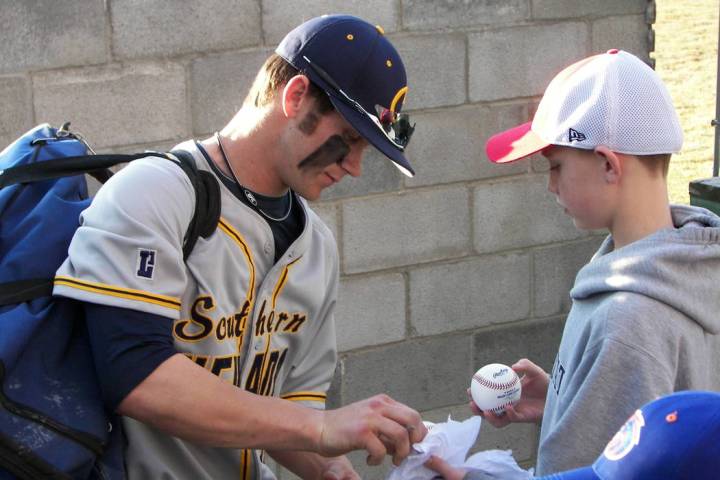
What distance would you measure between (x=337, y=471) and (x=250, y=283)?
0.62 meters

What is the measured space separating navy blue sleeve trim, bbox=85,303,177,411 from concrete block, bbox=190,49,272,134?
2.30 m

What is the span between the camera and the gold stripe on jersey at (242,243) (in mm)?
2564

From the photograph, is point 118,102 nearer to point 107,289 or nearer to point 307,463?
point 307,463

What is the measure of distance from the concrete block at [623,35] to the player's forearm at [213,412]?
330cm

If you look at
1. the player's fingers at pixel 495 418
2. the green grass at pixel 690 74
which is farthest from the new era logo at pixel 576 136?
the green grass at pixel 690 74

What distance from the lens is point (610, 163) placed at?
2.46 meters

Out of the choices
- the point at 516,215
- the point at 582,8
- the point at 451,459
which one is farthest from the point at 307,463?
the point at 582,8

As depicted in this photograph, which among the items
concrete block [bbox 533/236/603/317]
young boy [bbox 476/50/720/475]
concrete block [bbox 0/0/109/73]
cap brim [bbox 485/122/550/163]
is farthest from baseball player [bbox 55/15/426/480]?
concrete block [bbox 533/236/603/317]

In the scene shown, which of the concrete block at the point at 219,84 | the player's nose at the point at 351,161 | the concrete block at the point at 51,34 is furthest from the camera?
the concrete block at the point at 219,84

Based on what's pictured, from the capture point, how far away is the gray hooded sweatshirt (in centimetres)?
227

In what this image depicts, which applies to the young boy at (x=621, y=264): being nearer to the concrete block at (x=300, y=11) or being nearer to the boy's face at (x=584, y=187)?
the boy's face at (x=584, y=187)

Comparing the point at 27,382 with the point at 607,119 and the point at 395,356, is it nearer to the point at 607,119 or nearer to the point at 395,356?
the point at 607,119

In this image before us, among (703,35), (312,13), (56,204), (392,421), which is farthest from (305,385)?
(703,35)

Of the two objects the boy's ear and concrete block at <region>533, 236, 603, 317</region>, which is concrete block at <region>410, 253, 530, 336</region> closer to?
concrete block at <region>533, 236, 603, 317</region>
